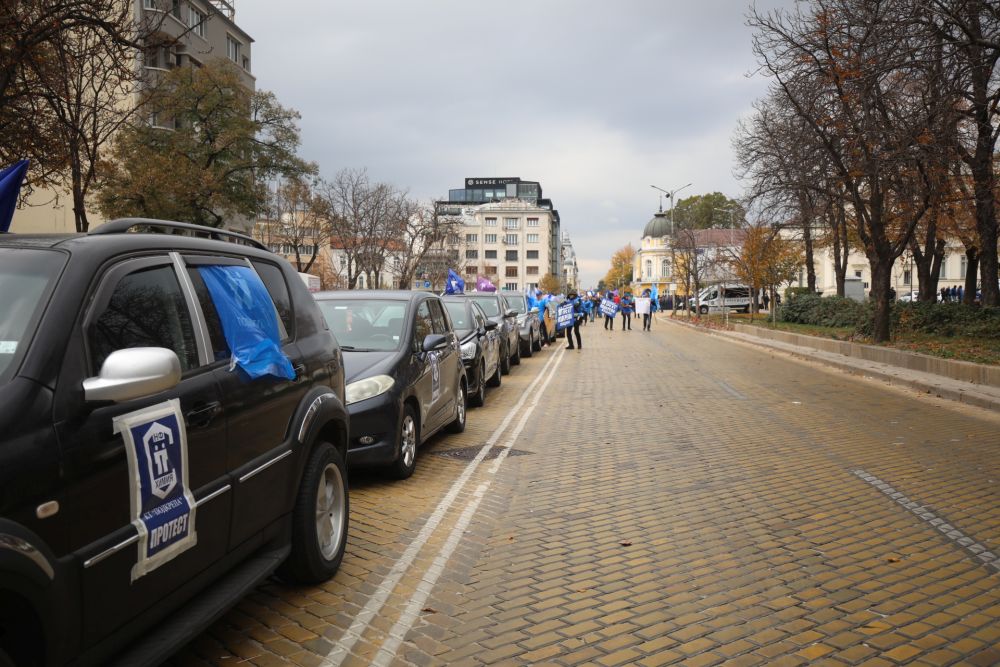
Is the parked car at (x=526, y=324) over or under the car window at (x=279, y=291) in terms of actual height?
under

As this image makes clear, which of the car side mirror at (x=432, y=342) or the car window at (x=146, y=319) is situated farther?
the car side mirror at (x=432, y=342)

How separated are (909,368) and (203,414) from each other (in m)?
17.3

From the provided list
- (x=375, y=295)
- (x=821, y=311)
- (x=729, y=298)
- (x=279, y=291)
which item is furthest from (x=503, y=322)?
(x=729, y=298)

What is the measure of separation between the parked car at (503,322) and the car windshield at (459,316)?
119 inches

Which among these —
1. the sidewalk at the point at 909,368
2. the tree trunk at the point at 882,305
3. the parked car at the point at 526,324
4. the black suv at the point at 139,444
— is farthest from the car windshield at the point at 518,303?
the black suv at the point at 139,444

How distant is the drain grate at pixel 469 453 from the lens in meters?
8.59

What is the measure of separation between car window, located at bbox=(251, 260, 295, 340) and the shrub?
90.7ft

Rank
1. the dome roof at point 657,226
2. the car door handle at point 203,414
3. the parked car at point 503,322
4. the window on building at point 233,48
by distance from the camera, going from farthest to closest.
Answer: the dome roof at point 657,226
the window on building at point 233,48
the parked car at point 503,322
the car door handle at point 203,414

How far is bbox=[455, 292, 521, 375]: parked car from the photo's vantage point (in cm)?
1789

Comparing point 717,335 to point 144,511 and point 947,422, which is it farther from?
point 144,511

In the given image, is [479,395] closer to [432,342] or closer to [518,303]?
[432,342]

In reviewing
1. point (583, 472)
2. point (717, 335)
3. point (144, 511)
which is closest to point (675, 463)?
point (583, 472)

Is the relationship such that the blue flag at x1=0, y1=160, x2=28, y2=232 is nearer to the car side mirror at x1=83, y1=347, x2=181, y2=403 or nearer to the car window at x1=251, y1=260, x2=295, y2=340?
the car window at x1=251, y1=260, x2=295, y2=340

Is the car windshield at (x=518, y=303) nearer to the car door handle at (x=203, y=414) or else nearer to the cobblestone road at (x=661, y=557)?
the cobblestone road at (x=661, y=557)
